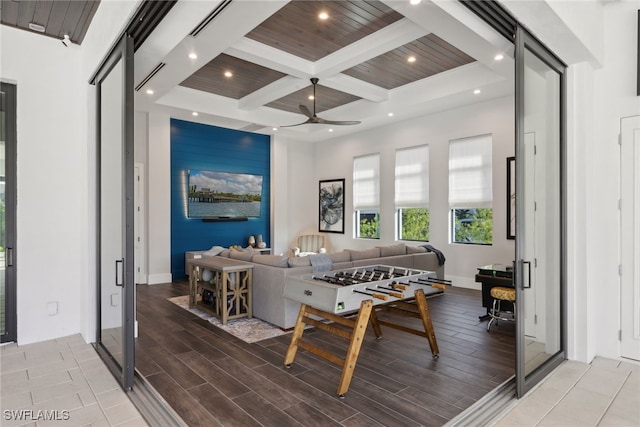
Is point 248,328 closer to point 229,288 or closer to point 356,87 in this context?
point 229,288

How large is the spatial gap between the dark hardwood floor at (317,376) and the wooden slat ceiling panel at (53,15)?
10.5 ft

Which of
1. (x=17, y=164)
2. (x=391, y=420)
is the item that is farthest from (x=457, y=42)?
(x=17, y=164)

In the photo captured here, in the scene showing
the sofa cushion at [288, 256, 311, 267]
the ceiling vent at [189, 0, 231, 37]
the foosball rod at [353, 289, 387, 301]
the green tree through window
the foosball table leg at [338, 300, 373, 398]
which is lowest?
the foosball table leg at [338, 300, 373, 398]

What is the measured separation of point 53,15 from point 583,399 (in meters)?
5.45

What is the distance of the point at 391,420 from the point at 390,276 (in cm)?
131

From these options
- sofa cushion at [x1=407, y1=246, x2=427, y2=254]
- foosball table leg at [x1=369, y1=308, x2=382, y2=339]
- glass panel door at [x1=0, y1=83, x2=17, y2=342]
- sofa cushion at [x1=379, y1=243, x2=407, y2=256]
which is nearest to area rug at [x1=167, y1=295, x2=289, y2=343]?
foosball table leg at [x1=369, y1=308, x2=382, y2=339]

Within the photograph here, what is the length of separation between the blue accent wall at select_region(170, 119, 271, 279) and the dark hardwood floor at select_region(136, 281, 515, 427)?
3403mm

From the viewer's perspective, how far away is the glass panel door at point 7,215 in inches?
144

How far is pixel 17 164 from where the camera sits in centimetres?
368

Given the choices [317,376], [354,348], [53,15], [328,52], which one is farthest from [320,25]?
[317,376]

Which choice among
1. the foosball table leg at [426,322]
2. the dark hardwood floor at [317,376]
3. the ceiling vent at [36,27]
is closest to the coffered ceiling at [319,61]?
the ceiling vent at [36,27]

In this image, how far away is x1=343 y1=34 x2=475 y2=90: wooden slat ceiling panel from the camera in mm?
4887

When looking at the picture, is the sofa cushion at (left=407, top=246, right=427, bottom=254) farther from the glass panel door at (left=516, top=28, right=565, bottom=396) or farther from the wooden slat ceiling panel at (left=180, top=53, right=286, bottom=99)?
the wooden slat ceiling panel at (left=180, top=53, right=286, bottom=99)

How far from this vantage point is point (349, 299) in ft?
9.39
